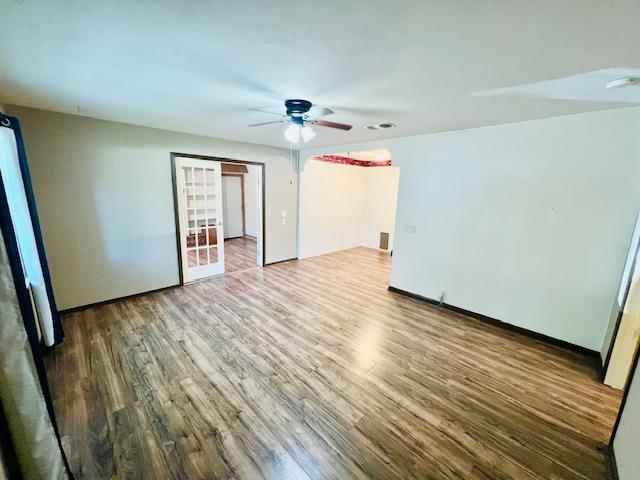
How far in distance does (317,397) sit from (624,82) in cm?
312

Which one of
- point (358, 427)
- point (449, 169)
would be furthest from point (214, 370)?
point (449, 169)

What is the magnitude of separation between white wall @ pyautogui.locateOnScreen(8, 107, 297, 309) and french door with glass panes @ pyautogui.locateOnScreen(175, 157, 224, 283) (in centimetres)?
16

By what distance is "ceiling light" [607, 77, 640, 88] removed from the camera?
64.1 inches

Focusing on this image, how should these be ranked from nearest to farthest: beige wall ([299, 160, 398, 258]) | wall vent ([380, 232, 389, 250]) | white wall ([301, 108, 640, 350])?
white wall ([301, 108, 640, 350]), beige wall ([299, 160, 398, 258]), wall vent ([380, 232, 389, 250])

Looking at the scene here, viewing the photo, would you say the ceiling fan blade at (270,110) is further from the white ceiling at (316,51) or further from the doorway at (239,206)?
the doorway at (239,206)

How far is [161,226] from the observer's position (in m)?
3.84

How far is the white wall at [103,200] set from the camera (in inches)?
115

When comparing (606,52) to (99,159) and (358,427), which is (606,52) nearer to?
(358,427)

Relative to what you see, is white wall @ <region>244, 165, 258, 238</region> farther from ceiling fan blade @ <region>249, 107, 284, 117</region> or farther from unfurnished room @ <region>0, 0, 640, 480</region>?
ceiling fan blade @ <region>249, 107, 284, 117</region>

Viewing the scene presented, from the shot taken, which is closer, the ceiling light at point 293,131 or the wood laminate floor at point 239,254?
the ceiling light at point 293,131

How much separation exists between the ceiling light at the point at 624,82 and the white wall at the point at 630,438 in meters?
1.82

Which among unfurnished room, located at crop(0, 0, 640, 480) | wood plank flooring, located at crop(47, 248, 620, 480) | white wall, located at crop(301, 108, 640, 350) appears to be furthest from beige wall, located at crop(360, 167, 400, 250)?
wood plank flooring, located at crop(47, 248, 620, 480)

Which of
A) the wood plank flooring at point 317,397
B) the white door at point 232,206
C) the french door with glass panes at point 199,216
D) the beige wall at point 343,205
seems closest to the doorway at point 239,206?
the white door at point 232,206

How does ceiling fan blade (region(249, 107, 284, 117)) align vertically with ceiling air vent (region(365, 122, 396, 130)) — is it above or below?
below
